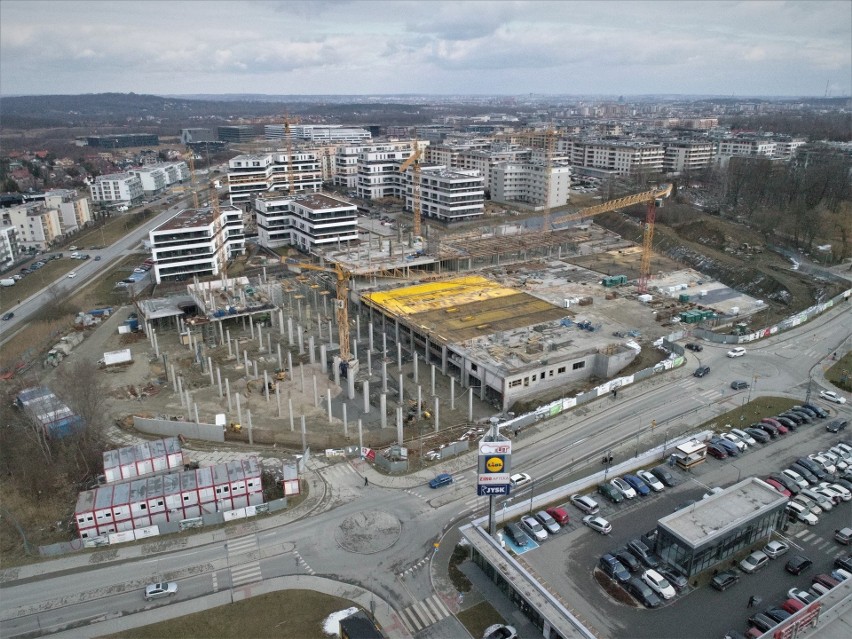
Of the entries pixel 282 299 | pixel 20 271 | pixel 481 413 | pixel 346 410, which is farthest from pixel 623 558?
pixel 20 271

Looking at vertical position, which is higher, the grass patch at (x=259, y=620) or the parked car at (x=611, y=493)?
the parked car at (x=611, y=493)

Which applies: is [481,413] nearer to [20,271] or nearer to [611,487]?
[611,487]

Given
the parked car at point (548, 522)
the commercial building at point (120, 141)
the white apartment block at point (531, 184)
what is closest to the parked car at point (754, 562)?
the parked car at point (548, 522)

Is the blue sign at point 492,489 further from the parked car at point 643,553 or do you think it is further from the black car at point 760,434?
the black car at point 760,434

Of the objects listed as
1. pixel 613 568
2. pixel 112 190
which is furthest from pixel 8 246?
pixel 613 568

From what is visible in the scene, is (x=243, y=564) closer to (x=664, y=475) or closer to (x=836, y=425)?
(x=664, y=475)

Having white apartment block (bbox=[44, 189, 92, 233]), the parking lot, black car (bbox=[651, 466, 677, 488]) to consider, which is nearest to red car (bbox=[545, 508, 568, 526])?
the parking lot

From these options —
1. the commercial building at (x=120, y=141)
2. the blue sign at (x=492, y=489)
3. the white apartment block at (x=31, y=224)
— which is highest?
the commercial building at (x=120, y=141)
